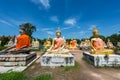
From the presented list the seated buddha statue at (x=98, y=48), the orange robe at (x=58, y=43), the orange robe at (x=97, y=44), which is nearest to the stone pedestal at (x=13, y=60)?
the orange robe at (x=58, y=43)

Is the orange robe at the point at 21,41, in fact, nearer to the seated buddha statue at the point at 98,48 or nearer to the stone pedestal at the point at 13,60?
the stone pedestal at the point at 13,60

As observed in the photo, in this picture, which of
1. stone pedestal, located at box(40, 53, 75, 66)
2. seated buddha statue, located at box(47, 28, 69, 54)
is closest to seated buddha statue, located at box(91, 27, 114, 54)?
seated buddha statue, located at box(47, 28, 69, 54)

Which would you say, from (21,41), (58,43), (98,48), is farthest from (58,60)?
(98,48)

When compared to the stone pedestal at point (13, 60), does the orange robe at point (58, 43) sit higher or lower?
higher

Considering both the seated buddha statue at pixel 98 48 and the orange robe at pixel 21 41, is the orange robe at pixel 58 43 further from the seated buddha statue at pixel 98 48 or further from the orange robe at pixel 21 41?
the seated buddha statue at pixel 98 48

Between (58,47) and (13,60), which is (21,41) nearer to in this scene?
(13,60)

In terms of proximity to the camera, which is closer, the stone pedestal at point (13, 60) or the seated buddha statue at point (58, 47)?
the stone pedestal at point (13, 60)

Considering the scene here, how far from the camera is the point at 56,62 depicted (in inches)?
360

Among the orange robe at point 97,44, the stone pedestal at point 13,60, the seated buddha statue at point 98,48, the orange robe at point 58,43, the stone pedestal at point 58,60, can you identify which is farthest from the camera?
the orange robe at point 97,44

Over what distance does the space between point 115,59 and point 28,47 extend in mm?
6321

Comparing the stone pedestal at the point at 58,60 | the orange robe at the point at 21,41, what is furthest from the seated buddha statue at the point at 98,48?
the orange robe at the point at 21,41

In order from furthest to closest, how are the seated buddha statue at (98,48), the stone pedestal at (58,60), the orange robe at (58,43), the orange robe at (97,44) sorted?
the orange robe at (97,44) < the orange robe at (58,43) < the seated buddha statue at (98,48) < the stone pedestal at (58,60)

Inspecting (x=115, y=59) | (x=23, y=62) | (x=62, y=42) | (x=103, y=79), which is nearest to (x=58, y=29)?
(x=62, y=42)

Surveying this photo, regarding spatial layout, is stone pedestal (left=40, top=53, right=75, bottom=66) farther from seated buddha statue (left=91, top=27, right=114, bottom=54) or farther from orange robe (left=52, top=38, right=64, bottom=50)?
seated buddha statue (left=91, top=27, right=114, bottom=54)
